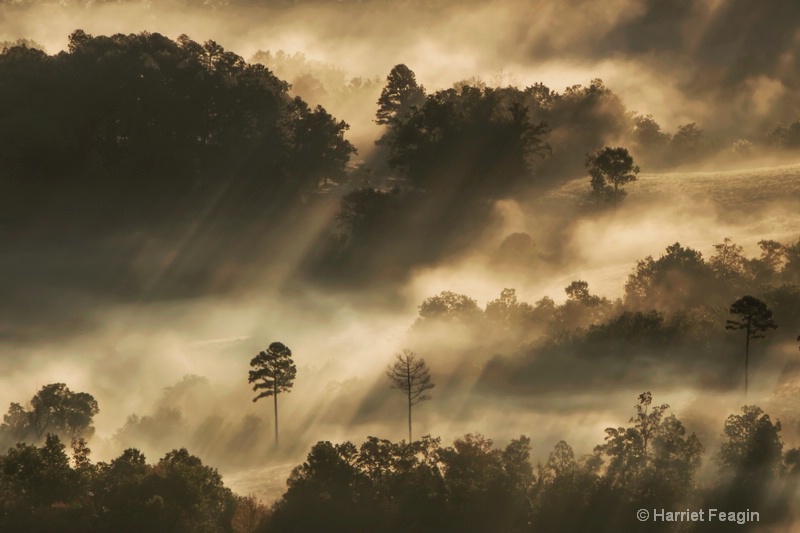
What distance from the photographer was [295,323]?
131 metres

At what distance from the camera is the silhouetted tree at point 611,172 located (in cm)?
13612

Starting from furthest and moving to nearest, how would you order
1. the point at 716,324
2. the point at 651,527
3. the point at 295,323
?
1. the point at 295,323
2. the point at 716,324
3. the point at 651,527

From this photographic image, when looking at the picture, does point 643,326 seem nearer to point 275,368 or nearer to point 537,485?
point 537,485

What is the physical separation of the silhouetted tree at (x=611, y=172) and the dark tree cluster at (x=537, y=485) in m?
62.9

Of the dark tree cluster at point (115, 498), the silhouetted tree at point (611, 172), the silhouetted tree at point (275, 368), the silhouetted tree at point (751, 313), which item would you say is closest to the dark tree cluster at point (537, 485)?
the dark tree cluster at point (115, 498)

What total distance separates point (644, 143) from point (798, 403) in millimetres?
85210

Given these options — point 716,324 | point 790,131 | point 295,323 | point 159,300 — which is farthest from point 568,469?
point 790,131

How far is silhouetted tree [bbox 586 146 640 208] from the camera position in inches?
5359

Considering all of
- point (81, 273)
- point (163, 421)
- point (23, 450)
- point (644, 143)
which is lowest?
point (23, 450)

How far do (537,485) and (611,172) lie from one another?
228ft

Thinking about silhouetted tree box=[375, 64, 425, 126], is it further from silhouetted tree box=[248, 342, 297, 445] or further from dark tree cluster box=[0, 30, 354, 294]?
silhouetted tree box=[248, 342, 297, 445]

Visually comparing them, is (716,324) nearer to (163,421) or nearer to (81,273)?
(163,421)

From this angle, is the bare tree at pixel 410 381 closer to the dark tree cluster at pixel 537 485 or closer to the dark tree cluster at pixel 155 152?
the dark tree cluster at pixel 537 485

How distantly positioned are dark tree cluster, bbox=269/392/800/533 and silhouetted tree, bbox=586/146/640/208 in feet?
206
